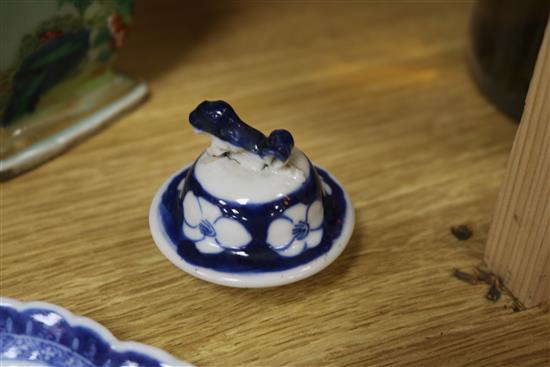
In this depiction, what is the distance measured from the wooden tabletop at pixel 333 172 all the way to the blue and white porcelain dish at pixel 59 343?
34mm

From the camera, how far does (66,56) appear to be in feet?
2.33

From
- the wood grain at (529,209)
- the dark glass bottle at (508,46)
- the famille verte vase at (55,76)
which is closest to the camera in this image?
the wood grain at (529,209)

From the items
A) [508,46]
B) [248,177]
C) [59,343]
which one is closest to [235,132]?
[248,177]

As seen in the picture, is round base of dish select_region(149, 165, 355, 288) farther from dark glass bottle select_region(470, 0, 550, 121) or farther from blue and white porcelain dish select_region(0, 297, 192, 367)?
dark glass bottle select_region(470, 0, 550, 121)

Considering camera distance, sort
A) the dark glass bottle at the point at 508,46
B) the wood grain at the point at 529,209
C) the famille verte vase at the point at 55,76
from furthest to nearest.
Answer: the dark glass bottle at the point at 508,46
the famille verte vase at the point at 55,76
the wood grain at the point at 529,209

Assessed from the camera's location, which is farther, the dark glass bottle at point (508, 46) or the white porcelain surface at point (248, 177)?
the dark glass bottle at point (508, 46)

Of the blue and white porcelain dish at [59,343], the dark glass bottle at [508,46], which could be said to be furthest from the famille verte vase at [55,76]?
the dark glass bottle at [508,46]

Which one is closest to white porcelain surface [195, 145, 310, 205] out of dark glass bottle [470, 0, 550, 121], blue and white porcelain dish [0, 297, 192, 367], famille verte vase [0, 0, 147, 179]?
blue and white porcelain dish [0, 297, 192, 367]

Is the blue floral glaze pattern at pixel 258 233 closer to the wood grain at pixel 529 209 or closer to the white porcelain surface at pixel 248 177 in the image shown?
the white porcelain surface at pixel 248 177

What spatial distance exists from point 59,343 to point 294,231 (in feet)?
0.61

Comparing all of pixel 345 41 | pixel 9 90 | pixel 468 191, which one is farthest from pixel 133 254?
pixel 345 41

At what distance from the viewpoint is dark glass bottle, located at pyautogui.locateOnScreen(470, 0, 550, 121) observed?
76 centimetres

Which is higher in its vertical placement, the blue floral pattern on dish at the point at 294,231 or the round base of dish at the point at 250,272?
the blue floral pattern on dish at the point at 294,231

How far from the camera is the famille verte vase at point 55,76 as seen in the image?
65cm
